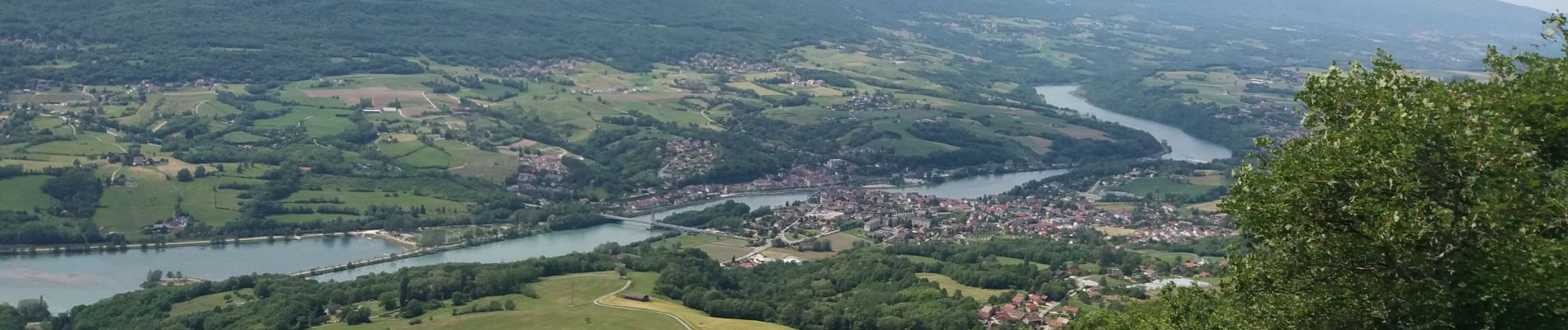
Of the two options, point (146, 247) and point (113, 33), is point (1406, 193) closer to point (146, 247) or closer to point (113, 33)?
point (146, 247)

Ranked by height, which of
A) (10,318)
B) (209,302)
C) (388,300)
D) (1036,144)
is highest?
(388,300)

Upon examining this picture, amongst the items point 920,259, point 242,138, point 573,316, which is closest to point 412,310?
point 573,316

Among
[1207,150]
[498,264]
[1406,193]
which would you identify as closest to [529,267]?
[498,264]

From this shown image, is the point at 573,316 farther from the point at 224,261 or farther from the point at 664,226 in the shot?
the point at 664,226

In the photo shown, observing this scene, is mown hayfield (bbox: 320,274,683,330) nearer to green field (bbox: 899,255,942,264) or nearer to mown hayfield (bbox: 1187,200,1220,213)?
green field (bbox: 899,255,942,264)

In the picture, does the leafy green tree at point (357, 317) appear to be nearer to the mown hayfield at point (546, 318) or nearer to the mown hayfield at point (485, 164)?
the mown hayfield at point (546, 318)

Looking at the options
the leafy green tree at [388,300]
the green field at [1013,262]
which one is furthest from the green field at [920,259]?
the leafy green tree at [388,300]

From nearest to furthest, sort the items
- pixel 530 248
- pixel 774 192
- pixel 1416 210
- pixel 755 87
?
pixel 1416 210, pixel 530 248, pixel 774 192, pixel 755 87
